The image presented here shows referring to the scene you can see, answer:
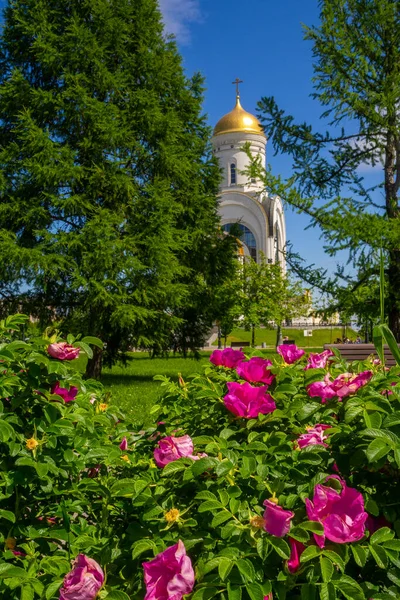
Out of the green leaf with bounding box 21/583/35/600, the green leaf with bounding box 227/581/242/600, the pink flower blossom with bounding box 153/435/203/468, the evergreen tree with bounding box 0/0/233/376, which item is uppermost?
the evergreen tree with bounding box 0/0/233/376

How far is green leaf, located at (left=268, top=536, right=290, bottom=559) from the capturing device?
119 cm

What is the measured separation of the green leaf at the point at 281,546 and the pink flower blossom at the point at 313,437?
1.17ft

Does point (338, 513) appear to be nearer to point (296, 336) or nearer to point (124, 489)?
point (124, 489)

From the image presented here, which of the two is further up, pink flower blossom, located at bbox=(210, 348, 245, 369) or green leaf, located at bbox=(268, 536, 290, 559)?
pink flower blossom, located at bbox=(210, 348, 245, 369)

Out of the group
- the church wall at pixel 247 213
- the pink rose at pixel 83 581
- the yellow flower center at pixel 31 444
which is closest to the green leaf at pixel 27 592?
the pink rose at pixel 83 581

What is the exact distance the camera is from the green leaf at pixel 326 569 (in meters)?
1.16

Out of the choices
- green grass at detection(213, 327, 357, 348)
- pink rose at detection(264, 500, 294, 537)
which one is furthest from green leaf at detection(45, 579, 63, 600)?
green grass at detection(213, 327, 357, 348)

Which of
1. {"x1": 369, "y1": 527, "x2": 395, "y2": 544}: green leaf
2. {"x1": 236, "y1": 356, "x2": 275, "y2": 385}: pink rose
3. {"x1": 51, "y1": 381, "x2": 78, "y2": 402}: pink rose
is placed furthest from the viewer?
{"x1": 51, "y1": 381, "x2": 78, "y2": 402}: pink rose

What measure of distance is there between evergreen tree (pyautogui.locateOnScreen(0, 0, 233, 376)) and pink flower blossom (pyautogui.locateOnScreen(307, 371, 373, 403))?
35.0ft

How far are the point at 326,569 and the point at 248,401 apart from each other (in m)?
0.57

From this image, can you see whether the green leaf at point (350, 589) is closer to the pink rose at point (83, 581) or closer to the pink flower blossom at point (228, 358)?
the pink rose at point (83, 581)

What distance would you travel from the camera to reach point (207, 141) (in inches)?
655

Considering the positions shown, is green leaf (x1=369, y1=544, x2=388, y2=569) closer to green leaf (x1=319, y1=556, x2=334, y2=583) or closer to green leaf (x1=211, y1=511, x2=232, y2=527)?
green leaf (x1=319, y1=556, x2=334, y2=583)

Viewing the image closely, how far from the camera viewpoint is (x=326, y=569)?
117 centimetres
